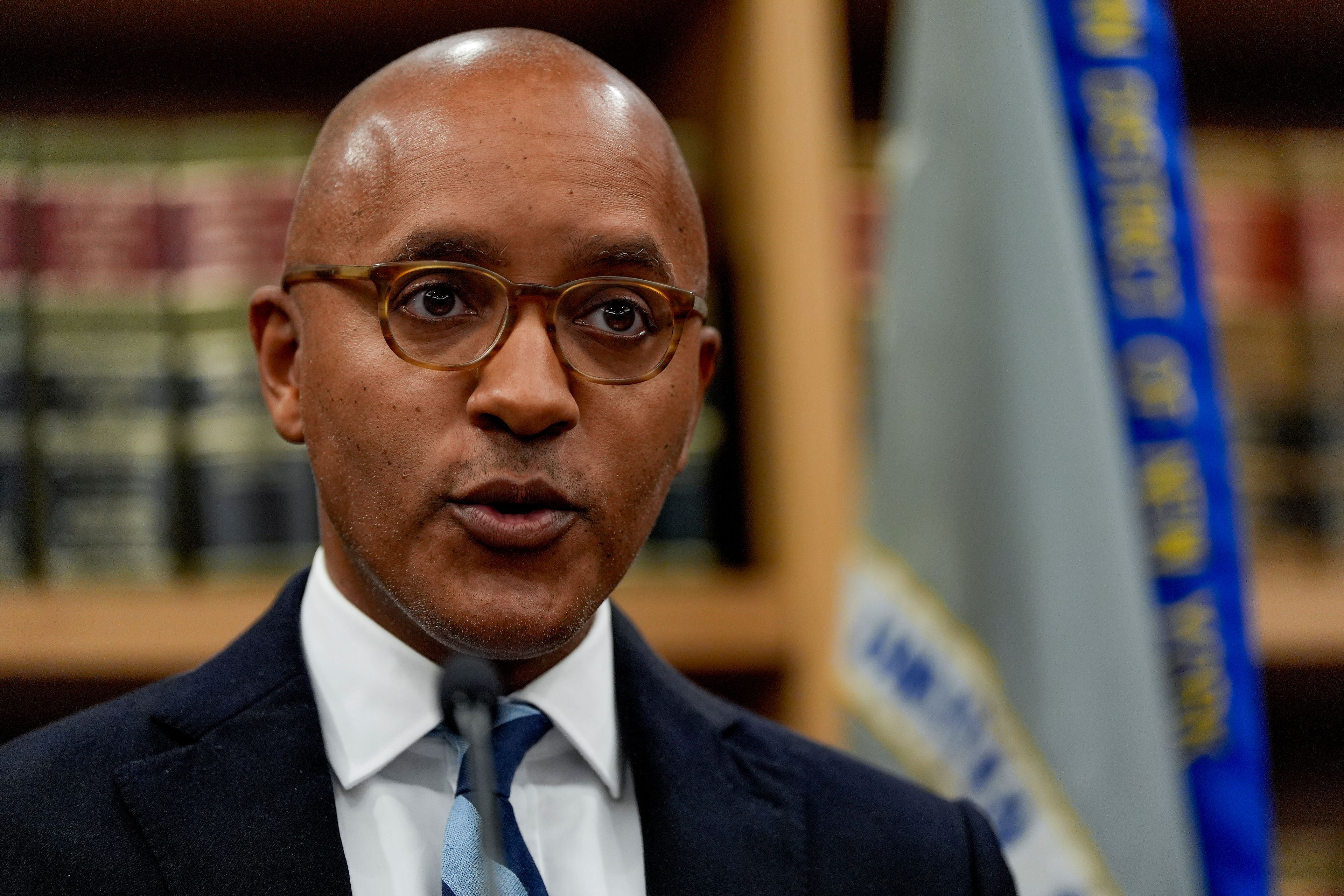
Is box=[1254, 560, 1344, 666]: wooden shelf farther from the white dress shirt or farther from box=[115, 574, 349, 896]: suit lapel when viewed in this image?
box=[115, 574, 349, 896]: suit lapel

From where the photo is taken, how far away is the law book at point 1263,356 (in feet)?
4.39

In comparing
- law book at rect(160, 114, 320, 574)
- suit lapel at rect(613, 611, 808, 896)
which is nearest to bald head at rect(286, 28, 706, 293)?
suit lapel at rect(613, 611, 808, 896)

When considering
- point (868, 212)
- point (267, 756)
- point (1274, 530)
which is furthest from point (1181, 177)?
point (267, 756)

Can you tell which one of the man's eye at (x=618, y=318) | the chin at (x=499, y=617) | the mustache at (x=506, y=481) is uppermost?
the man's eye at (x=618, y=318)

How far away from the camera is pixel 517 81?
0.62 meters

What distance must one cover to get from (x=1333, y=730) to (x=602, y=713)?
134cm

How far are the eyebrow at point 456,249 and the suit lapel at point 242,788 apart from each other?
0.69ft

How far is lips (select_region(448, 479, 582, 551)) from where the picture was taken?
1.89 feet

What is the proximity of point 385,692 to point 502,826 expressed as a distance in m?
0.09

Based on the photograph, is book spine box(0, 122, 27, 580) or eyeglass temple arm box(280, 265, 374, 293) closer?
eyeglass temple arm box(280, 265, 374, 293)

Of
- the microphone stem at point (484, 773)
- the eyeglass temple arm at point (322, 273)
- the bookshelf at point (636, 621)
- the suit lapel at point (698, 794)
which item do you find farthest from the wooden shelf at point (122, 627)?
the microphone stem at point (484, 773)

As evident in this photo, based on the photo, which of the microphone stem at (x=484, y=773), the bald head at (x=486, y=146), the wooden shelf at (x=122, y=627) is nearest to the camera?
the microphone stem at (x=484, y=773)

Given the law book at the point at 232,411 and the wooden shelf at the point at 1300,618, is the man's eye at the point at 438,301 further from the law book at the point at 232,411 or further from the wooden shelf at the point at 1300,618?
the wooden shelf at the point at 1300,618

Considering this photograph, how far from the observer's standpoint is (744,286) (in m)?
1.25
